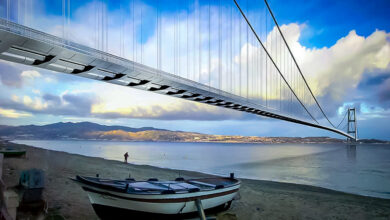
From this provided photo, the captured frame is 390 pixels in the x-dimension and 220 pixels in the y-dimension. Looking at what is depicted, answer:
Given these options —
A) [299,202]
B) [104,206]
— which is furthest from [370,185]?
[104,206]

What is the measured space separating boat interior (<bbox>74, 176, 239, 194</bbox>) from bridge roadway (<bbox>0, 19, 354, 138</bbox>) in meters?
4.70

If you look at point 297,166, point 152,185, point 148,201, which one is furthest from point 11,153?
point 297,166

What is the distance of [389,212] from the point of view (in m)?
11.4

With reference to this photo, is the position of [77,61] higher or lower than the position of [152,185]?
higher

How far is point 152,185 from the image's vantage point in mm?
8352

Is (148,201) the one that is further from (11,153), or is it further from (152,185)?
(11,153)

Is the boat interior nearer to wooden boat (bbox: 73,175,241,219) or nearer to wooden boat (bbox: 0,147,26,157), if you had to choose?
wooden boat (bbox: 73,175,241,219)

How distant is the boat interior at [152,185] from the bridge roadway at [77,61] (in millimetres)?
4695

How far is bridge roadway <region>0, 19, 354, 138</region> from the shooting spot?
8391 millimetres

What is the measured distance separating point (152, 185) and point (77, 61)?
219 inches

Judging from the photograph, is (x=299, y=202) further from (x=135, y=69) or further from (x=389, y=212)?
(x=135, y=69)

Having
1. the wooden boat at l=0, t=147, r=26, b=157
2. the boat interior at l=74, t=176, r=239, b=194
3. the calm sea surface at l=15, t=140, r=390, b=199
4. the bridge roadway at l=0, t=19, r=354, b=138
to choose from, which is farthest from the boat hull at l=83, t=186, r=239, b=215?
the calm sea surface at l=15, t=140, r=390, b=199

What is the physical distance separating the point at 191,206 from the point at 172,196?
0.81 metres

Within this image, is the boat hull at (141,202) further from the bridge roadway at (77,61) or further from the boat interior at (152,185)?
the bridge roadway at (77,61)
